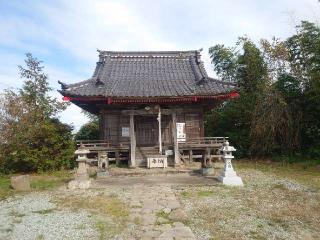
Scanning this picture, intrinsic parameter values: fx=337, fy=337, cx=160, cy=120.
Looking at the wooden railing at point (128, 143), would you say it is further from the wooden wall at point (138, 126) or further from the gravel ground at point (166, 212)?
the gravel ground at point (166, 212)

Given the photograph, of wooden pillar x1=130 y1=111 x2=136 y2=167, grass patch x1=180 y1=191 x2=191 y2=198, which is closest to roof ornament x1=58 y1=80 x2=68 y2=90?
wooden pillar x1=130 y1=111 x2=136 y2=167

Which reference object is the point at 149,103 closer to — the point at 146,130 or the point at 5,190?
the point at 146,130

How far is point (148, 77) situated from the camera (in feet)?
63.6

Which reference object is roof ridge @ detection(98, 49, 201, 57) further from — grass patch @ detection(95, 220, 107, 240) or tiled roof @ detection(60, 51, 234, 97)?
grass patch @ detection(95, 220, 107, 240)

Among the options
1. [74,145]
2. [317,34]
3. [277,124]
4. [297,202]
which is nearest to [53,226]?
[297,202]

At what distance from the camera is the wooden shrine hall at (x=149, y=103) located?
16484 millimetres

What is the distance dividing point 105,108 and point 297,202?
1153cm

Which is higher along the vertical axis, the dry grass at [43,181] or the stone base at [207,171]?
the stone base at [207,171]

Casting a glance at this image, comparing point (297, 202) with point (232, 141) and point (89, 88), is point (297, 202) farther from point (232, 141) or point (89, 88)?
point (232, 141)

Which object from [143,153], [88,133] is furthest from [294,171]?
[88,133]

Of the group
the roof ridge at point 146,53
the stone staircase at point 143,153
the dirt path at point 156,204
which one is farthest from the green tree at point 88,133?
the dirt path at point 156,204

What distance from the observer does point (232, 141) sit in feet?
76.1

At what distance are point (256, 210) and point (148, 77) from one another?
38.8 ft

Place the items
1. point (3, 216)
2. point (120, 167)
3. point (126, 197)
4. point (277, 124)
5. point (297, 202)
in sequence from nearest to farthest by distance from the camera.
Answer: point (3, 216), point (297, 202), point (126, 197), point (120, 167), point (277, 124)
